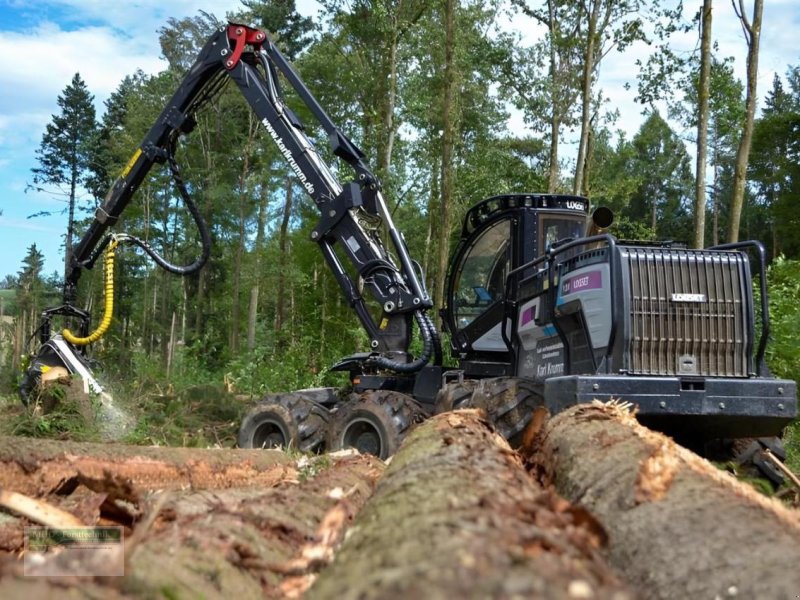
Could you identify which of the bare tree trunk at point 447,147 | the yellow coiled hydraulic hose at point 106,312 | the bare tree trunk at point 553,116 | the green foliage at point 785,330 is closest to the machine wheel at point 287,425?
the yellow coiled hydraulic hose at point 106,312

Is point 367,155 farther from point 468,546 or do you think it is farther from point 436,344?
point 468,546

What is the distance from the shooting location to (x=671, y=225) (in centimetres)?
6688

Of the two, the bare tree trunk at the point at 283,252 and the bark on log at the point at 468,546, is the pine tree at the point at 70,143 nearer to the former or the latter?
the bare tree trunk at the point at 283,252

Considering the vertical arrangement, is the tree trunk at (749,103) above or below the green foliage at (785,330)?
above

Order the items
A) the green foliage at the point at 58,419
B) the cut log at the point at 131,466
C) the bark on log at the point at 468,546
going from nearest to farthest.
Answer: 1. the bark on log at the point at 468,546
2. the cut log at the point at 131,466
3. the green foliage at the point at 58,419

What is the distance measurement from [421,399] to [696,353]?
11.9ft

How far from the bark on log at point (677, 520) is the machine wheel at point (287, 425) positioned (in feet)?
16.8

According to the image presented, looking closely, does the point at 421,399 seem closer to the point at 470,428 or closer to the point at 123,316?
the point at 470,428

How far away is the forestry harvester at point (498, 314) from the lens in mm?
6328

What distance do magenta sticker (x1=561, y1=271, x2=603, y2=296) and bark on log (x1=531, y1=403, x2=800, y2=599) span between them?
2041mm

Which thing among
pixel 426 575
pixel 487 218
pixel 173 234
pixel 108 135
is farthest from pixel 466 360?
pixel 108 135

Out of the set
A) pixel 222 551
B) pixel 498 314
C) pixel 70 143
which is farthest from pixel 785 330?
pixel 70 143

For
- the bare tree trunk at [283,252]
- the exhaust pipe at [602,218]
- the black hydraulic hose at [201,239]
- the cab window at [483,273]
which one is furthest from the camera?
the bare tree trunk at [283,252]

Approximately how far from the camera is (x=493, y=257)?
886 centimetres
